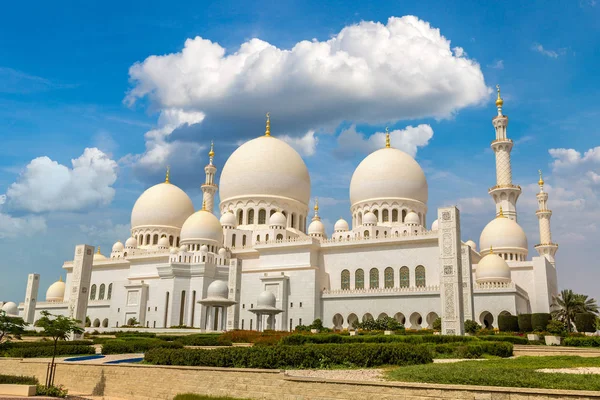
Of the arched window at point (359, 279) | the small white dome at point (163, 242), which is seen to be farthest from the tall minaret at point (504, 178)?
the small white dome at point (163, 242)

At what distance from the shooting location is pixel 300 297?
3925 cm

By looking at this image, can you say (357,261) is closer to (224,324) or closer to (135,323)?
(224,324)

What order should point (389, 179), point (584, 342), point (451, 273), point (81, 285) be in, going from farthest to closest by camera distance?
point (389, 179) < point (81, 285) < point (451, 273) < point (584, 342)

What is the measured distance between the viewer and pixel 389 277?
3897 centimetres

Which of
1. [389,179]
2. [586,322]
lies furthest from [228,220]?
[586,322]

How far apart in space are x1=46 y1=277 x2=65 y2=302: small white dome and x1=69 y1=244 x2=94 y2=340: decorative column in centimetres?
2373

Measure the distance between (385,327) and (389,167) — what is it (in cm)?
1601

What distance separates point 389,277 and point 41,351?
25.5m

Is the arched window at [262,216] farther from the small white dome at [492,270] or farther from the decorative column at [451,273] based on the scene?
the decorative column at [451,273]

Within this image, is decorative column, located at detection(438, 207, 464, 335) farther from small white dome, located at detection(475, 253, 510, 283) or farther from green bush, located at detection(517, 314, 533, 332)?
small white dome, located at detection(475, 253, 510, 283)

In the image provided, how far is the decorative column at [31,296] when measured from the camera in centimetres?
4791

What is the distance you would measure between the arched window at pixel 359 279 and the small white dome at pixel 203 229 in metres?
11.3

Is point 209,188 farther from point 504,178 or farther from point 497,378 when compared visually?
point 497,378

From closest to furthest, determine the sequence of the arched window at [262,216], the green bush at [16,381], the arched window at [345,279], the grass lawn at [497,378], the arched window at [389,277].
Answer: the grass lawn at [497,378] → the green bush at [16,381] → the arched window at [389,277] → the arched window at [345,279] → the arched window at [262,216]
